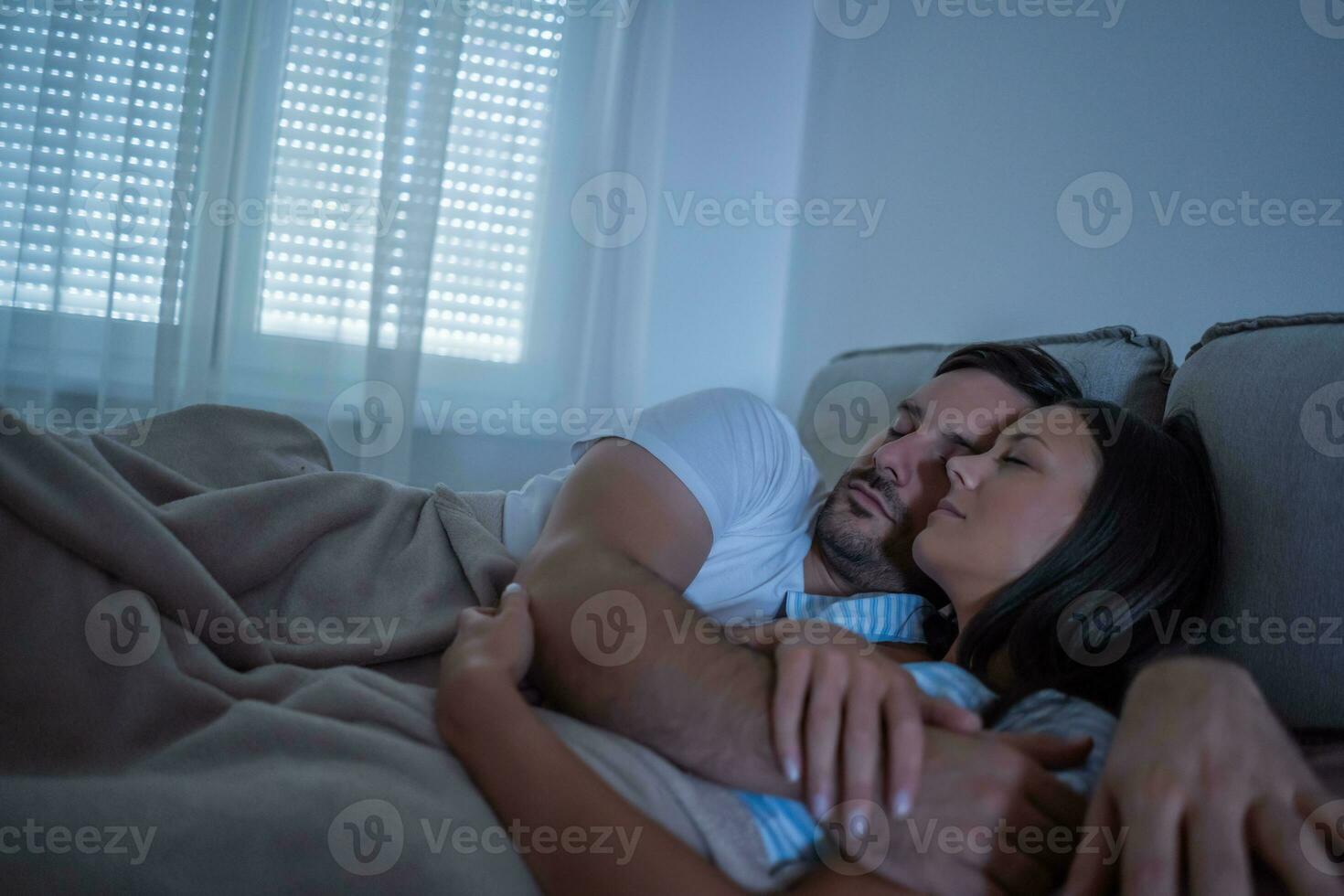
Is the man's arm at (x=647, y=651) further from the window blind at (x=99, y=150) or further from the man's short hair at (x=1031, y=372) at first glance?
the window blind at (x=99, y=150)

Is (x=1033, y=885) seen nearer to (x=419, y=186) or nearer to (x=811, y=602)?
(x=811, y=602)

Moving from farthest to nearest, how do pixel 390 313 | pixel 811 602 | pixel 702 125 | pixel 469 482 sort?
pixel 702 125 < pixel 469 482 < pixel 390 313 < pixel 811 602

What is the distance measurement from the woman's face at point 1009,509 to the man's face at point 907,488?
0.18 m

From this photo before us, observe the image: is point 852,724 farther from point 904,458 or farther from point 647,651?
point 904,458

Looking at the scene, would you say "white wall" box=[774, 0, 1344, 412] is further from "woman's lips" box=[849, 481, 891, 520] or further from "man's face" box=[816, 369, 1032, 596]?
"woman's lips" box=[849, 481, 891, 520]

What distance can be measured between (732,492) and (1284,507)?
61cm

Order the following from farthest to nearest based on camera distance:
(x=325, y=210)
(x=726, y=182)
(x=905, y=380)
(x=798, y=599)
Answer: (x=726, y=182) → (x=325, y=210) → (x=905, y=380) → (x=798, y=599)

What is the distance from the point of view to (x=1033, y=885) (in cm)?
63

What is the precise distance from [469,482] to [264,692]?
72.0 inches

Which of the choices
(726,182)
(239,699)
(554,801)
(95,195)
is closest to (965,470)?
(554,801)

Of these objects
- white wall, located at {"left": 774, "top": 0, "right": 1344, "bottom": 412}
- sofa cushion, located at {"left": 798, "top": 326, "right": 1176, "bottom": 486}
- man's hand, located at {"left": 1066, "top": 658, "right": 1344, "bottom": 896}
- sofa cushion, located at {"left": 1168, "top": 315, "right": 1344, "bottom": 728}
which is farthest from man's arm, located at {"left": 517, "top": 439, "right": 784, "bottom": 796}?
white wall, located at {"left": 774, "top": 0, "right": 1344, "bottom": 412}

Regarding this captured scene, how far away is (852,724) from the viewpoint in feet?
2.15

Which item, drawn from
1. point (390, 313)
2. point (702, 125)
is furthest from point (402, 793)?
point (702, 125)

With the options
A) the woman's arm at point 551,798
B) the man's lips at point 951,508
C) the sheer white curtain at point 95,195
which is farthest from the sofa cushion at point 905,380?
the sheer white curtain at point 95,195
